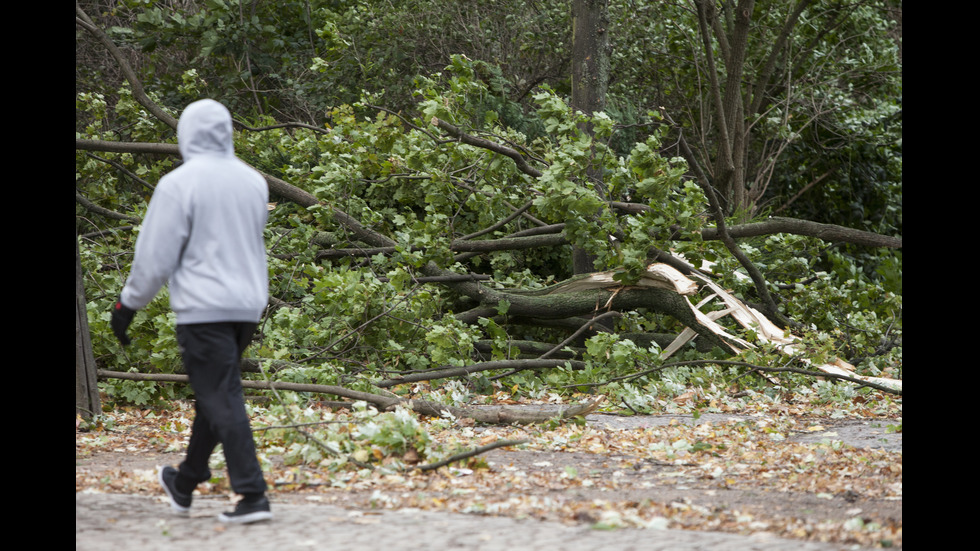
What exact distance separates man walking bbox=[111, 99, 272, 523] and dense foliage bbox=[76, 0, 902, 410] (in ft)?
9.70

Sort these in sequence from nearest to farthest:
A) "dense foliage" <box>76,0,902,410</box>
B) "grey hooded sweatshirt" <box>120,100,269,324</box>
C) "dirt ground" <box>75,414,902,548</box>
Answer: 1. "grey hooded sweatshirt" <box>120,100,269,324</box>
2. "dirt ground" <box>75,414,902,548</box>
3. "dense foliage" <box>76,0,902,410</box>

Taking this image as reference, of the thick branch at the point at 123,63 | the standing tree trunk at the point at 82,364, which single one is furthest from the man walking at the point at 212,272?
the thick branch at the point at 123,63

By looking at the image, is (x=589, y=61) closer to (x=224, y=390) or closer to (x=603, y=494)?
(x=603, y=494)

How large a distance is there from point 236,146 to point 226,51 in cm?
379

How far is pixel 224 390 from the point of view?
327 cm

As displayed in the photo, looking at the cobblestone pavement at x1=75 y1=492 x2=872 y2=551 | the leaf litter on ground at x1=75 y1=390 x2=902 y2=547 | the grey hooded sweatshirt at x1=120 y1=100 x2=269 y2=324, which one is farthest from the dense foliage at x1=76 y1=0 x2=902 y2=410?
the grey hooded sweatshirt at x1=120 y1=100 x2=269 y2=324

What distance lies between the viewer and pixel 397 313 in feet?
23.5

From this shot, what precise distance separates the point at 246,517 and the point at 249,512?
21 mm

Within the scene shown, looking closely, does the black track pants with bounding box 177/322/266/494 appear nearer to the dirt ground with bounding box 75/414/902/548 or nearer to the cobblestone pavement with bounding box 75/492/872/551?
the cobblestone pavement with bounding box 75/492/872/551

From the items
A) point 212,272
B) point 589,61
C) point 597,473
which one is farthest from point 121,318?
point 589,61

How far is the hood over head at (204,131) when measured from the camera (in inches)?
129

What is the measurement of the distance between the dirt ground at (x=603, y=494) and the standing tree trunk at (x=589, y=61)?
149 inches

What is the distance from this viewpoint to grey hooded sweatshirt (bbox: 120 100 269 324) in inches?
124
